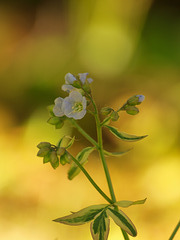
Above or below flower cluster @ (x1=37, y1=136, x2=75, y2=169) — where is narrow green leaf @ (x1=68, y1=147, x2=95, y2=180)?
below

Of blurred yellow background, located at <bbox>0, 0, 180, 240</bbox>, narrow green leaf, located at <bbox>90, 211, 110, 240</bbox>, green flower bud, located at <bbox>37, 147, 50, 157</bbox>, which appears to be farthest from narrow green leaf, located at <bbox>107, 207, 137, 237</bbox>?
blurred yellow background, located at <bbox>0, 0, 180, 240</bbox>

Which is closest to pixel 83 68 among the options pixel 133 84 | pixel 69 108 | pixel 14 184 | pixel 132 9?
pixel 133 84

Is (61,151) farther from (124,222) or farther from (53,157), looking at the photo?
(124,222)

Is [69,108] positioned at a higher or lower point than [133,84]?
higher

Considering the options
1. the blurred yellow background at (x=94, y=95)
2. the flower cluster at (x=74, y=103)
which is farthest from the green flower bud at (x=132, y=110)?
the blurred yellow background at (x=94, y=95)

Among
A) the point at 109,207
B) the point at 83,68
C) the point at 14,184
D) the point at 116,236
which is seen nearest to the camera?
the point at 109,207

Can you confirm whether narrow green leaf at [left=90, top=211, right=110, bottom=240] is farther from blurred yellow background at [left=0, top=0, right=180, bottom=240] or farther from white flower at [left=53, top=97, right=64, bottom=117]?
blurred yellow background at [left=0, top=0, right=180, bottom=240]

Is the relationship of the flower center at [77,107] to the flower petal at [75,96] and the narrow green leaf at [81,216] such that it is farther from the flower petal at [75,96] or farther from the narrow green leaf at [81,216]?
the narrow green leaf at [81,216]

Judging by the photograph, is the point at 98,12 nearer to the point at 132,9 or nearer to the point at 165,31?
the point at 132,9
